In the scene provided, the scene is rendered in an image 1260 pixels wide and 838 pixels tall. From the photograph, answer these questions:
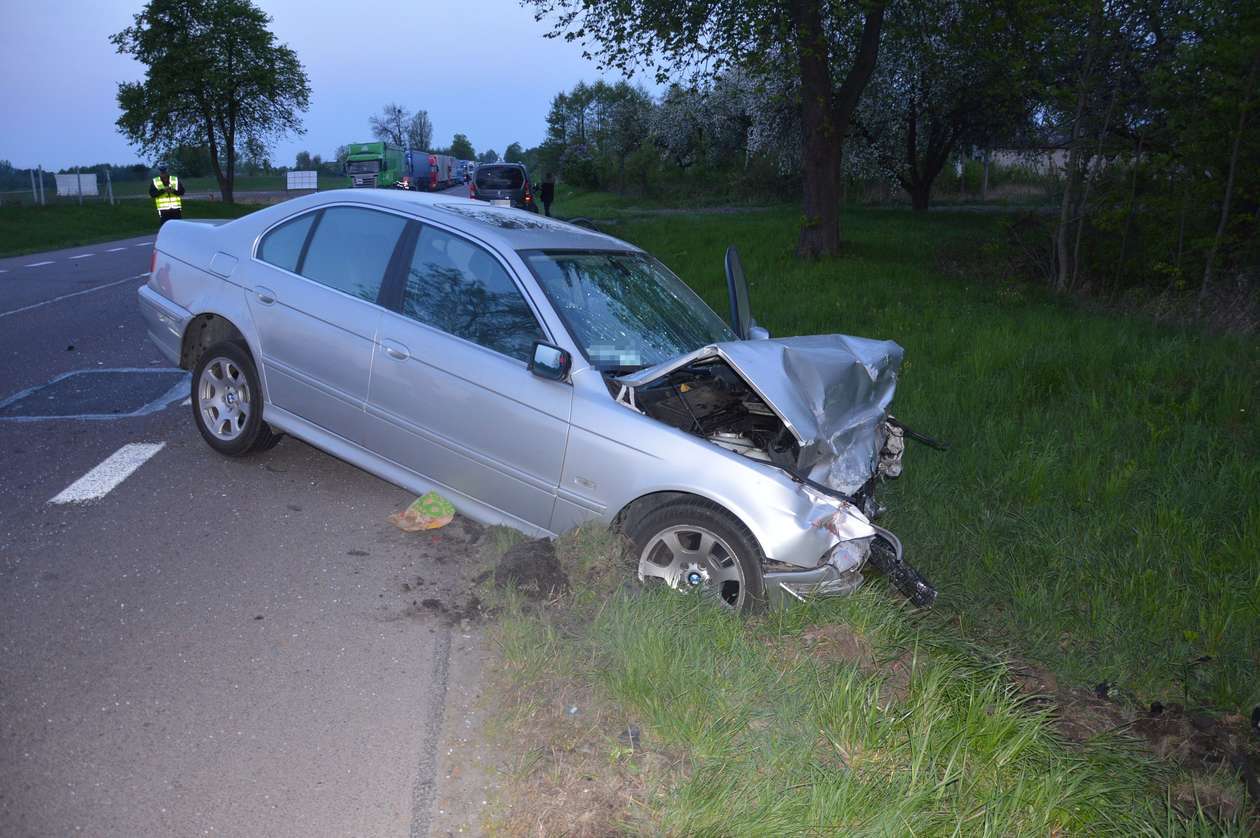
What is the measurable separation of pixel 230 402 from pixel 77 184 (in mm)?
38391

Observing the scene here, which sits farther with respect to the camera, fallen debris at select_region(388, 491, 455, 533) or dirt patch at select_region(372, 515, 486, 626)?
fallen debris at select_region(388, 491, 455, 533)

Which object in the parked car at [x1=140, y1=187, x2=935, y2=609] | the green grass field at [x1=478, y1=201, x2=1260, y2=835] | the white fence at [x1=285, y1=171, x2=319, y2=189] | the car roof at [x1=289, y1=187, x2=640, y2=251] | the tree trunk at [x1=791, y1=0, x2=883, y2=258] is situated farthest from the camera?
the white fence at [x1=285, y1=171, x2=319, y2=189]

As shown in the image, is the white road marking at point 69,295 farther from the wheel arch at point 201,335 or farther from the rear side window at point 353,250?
the rear side window at point 353,250

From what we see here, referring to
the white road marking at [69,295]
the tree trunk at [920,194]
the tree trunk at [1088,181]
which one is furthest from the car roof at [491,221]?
the tree trunk at [920,194]

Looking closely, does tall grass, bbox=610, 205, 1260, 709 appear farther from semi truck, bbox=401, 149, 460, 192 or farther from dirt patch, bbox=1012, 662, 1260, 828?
semi truck, bbox=401, 149, 460, 192

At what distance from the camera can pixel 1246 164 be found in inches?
559

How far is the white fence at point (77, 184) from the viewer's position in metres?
38.1

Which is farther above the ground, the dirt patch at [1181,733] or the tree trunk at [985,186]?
the tree trunk at [985,186]

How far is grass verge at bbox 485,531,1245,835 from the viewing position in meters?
3.22

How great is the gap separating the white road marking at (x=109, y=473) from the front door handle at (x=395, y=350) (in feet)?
6.47

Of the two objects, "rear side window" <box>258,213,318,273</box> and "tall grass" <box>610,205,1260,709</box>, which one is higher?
"rear side window" <box>258,213,318,273</box>

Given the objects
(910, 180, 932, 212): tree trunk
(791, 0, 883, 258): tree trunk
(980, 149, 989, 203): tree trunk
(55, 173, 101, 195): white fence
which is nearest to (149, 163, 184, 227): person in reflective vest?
(791, 0, 883, 258): tree trunk

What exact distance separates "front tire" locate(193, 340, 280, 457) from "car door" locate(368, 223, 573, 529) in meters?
1.10

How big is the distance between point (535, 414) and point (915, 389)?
473 centimetres
